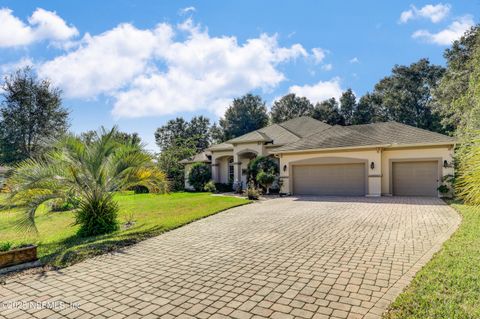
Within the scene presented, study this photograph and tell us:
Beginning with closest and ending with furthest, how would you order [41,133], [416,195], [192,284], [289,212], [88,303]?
[88,303] → [192,284] → [289,212] → [416,195] → [41,133]

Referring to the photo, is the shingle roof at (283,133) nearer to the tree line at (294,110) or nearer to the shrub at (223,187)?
the shrub at (223,187)

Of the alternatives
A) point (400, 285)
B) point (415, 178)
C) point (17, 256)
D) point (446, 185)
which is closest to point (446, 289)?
point (400, 285)

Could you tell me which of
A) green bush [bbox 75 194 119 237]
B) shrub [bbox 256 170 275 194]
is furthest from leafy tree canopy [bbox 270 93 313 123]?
green bush [bbox 75 194 119 237]

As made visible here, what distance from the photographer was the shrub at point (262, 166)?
2045 centimetres

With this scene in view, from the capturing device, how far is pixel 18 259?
233 inches

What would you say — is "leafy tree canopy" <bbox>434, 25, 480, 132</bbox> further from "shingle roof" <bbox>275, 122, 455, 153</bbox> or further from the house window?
the house window

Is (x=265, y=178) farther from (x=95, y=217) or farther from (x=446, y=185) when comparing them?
(x=95, y=217)

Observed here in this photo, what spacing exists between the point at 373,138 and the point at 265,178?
7315 millimetres

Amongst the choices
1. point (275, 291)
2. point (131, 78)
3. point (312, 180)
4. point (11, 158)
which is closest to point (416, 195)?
point (312, 180)

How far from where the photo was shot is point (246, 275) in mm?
5008

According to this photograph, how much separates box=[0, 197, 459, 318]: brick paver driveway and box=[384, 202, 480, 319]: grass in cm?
24

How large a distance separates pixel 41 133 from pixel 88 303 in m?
27.6

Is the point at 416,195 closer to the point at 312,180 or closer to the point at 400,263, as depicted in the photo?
the point at 312,180

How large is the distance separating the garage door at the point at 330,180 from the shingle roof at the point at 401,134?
288 cm
